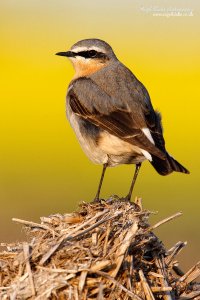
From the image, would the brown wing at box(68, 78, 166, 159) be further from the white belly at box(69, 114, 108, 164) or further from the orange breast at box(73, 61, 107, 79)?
the orange breast at box(73, 61, 107, 79)

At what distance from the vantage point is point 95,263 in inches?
283

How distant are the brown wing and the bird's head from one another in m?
0.46

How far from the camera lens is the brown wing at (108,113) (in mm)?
9812

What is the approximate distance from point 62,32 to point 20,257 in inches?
631

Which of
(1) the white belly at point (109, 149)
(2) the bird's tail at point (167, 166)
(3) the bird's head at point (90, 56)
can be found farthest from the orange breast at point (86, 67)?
(2) the bird's tail at point (167, 166)

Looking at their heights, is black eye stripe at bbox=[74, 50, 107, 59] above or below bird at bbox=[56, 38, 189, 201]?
above

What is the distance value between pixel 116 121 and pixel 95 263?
3.08m

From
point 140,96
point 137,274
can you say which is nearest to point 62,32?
point 140,96

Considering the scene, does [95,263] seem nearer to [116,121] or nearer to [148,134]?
[148,134]

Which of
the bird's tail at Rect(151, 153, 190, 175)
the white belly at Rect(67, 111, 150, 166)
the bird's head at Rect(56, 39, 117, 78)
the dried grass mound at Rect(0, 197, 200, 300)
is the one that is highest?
the bird's head at Rect(56, 39, 117, 78)

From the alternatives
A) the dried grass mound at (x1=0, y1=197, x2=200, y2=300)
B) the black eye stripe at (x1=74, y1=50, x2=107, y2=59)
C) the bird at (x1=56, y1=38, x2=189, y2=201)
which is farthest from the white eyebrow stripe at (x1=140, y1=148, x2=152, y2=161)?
the black eye stripe at (x1=74, y1=50, x2=107, y2=59)

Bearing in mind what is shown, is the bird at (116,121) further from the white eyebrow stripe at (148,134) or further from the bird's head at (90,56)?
the bird's head at (90,56)

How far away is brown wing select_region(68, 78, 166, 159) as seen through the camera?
9.81 metres

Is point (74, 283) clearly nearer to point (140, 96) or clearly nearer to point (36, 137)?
point (140, 96)
